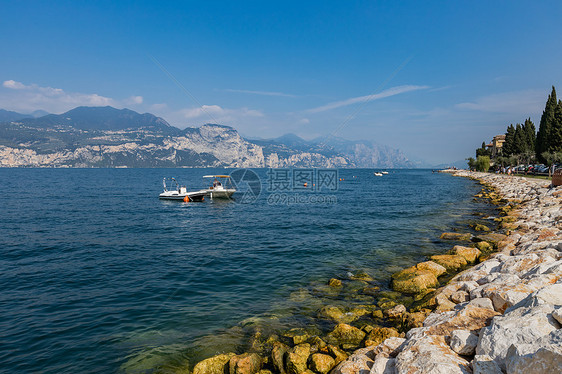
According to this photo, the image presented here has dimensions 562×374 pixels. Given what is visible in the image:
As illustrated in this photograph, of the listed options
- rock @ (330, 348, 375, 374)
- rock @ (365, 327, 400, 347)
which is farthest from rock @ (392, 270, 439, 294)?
rock @ (330, 348, 375, 374)

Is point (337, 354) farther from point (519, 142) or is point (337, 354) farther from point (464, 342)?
point (519, 142)

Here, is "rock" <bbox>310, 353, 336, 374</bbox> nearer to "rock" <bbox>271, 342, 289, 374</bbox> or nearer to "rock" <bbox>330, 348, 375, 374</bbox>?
"rock" <bbox>330, 348, 375, 374</bbox>

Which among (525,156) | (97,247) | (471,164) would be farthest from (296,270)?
(471,164)

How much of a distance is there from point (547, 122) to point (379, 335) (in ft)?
315

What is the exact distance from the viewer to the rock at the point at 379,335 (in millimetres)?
9781

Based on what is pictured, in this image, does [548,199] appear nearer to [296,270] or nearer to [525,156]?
[296,270]

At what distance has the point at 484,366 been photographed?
5.87 meters

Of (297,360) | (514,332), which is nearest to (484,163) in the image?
(514,332)

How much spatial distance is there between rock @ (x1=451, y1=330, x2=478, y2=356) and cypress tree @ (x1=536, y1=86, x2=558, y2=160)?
295 feet

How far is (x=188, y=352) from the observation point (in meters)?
10.5

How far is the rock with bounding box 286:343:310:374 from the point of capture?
879 centimetres

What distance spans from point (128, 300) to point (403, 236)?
22952 millimetres

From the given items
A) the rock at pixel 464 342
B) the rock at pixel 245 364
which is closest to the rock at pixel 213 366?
the rock at pixel 245 364

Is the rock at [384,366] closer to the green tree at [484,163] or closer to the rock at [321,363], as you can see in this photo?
the rock at [321,363]
